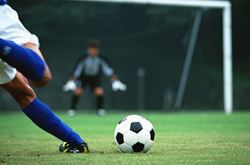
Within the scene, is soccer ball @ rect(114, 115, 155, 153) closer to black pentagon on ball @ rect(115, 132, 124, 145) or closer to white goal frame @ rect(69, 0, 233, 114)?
black pentagon on ball @ rect(115, 132, 124, 145)

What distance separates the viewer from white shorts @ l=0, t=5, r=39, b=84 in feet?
7.76

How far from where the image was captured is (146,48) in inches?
478

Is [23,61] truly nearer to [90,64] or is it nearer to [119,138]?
[119,138]

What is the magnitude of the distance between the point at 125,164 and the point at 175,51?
10.5 metres

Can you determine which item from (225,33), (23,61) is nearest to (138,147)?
(23,61)

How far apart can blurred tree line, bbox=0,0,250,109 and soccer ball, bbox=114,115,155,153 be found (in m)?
8.94

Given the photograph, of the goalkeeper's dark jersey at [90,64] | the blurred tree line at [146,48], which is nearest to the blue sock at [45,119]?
the goalkeeper's dark jersey at [90,64]

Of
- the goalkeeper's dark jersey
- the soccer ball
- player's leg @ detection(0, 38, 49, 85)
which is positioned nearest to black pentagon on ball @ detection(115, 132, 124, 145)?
the soccer ball

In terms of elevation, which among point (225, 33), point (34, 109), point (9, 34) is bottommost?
point (34, 109)

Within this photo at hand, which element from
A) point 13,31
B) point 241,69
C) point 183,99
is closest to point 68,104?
point 183,99

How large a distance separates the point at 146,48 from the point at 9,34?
32.6ft

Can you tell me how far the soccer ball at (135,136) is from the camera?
259cm

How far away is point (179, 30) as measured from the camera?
1207 cm

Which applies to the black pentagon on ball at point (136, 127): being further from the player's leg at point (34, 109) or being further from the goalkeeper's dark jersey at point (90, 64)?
the goalkeeper's dark jersey at point (90, 64)
